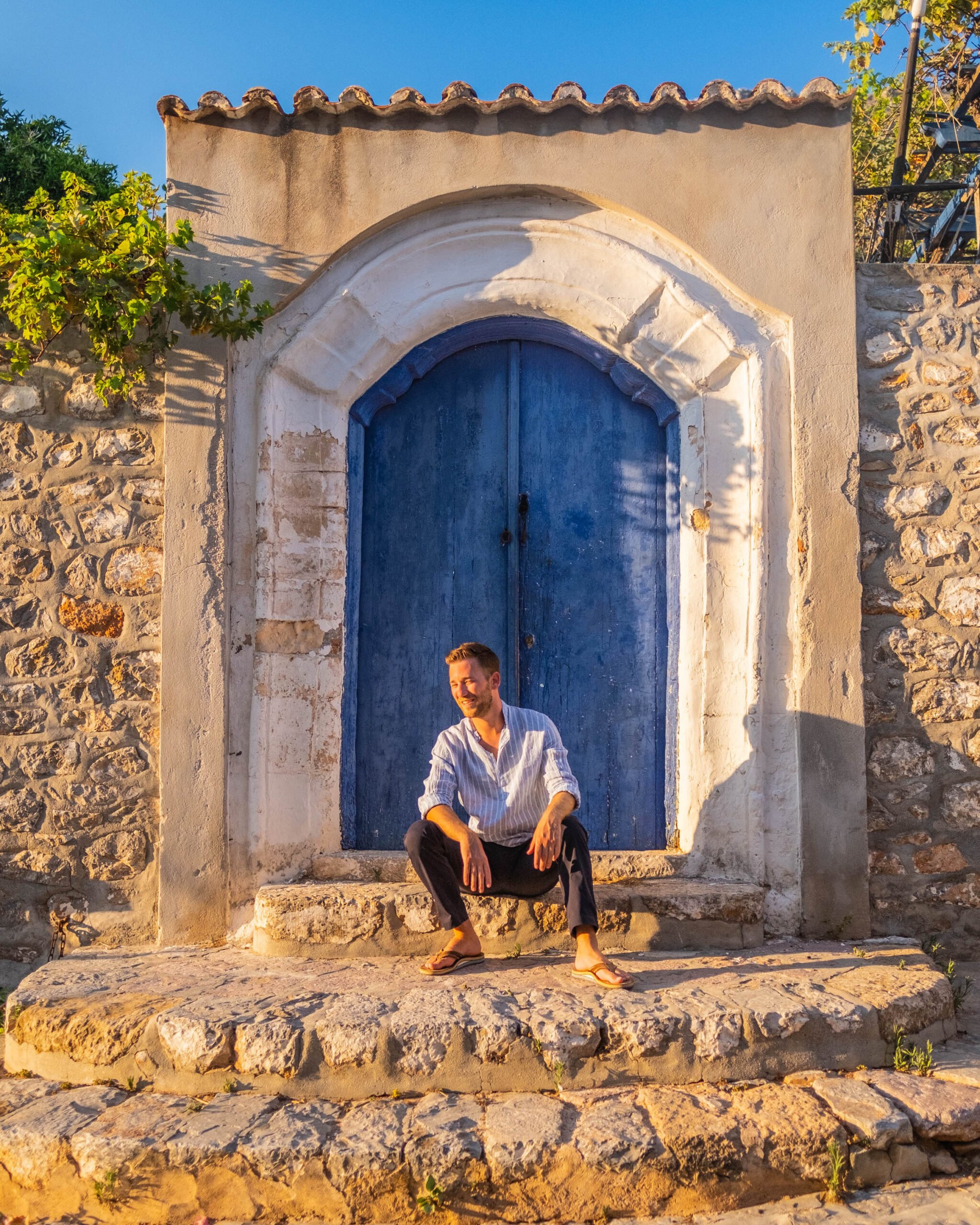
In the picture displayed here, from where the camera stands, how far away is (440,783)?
3248 millimetres

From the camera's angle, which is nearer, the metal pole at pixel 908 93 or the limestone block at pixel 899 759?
the limestone block at pixel 899 759

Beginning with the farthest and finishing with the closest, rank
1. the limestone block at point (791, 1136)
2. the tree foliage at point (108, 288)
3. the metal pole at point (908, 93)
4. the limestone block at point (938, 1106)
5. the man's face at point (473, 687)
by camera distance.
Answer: the metal pole at point (908, 93) < the tree foliage at point (108, 288) < the man's face at point (473, 687) < the limestone block at point (938, 1106) < the limestone block at point (791, 1136)

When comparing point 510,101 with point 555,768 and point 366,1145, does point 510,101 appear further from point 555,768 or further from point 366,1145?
point 366,1145

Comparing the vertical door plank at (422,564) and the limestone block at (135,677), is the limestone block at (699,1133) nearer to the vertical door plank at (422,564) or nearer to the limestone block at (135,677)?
the vertical door plank at (422,564)

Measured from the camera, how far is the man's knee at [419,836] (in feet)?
10.3

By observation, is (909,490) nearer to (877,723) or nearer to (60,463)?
(877,723)

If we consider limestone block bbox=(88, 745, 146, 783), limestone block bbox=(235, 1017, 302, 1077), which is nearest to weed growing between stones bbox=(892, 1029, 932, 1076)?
limestone block bbox=(235, 1017, 302, 1077)

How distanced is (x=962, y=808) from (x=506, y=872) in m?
1.92

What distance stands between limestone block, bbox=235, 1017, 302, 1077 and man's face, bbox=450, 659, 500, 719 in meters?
1.15

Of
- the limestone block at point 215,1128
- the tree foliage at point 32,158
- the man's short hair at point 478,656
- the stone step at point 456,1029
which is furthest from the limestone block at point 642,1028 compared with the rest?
the tree foliage at point 32,158

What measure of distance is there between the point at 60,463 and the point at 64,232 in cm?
89

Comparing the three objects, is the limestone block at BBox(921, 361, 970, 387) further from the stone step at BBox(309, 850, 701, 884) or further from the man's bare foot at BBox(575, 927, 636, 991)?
the man's bare foot at BBox(575, 927, 636, 991)

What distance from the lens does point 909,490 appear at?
3.94m

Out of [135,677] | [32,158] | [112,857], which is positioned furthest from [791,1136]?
[32,158]
